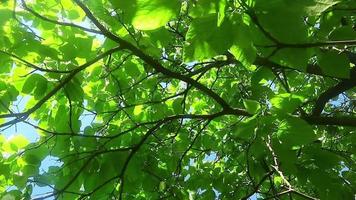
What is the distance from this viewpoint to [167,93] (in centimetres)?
443

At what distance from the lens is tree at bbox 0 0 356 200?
1261 millimetres

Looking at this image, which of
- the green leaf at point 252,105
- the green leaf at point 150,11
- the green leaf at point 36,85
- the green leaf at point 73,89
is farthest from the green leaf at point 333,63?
the green leaf at point 36,85

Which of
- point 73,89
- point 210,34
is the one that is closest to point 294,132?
point 210,34

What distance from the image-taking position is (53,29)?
2605mm

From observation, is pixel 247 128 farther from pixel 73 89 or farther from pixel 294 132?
pixel 73 89

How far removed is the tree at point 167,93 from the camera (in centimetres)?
126

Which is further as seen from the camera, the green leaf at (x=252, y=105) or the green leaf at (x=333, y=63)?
the green leaf at (x=252, y=105)

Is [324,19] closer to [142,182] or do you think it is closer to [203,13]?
[203,13]

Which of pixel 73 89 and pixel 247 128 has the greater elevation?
pixel 73 89

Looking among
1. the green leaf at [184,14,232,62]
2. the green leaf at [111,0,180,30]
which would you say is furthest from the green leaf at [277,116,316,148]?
the green leaf at [111,0,180,30]

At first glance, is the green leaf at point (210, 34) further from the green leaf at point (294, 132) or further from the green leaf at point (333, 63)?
the green leaf at point (294, 132)

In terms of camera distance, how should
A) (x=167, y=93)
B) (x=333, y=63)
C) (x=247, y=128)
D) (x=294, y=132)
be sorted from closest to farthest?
(x=333, y=63) < (x=294, y=132) < (x=247, y=128) < (x=167, y=93)

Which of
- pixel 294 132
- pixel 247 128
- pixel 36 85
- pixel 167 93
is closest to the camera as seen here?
pixel 294 132

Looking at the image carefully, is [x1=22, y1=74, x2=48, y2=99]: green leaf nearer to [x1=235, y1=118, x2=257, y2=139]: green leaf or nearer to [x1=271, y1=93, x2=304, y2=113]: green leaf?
[x1=235, y1=118, x2=257, y2=139]: green leaf
